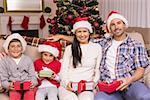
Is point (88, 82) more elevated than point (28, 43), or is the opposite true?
point (28, 43)

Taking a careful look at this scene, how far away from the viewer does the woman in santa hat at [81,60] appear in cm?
259

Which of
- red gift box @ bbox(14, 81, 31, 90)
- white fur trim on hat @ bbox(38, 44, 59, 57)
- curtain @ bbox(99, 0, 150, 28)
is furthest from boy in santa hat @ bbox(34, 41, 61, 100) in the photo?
curtain @ bbox(99, 0, 150, 28)

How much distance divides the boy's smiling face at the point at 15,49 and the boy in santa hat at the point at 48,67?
19 cm

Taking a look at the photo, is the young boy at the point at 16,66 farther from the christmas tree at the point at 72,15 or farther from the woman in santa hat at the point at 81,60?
the christmas tree at the point at 72,15

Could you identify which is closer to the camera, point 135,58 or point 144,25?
point 135,58

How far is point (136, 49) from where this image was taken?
8.22 feet

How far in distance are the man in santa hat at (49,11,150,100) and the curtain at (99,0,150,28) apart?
167 cm

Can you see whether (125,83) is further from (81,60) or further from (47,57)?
(47,57)

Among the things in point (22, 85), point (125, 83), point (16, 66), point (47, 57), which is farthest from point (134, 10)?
point (22, 85)

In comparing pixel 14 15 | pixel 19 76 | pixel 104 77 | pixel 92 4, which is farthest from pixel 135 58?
pixel 14 15

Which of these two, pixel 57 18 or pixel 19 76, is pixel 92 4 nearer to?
pixel 57 18

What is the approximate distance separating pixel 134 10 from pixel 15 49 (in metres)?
2.45

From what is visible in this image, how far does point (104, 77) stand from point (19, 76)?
76cm

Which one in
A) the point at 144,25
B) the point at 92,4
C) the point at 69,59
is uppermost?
the point at 92,4
